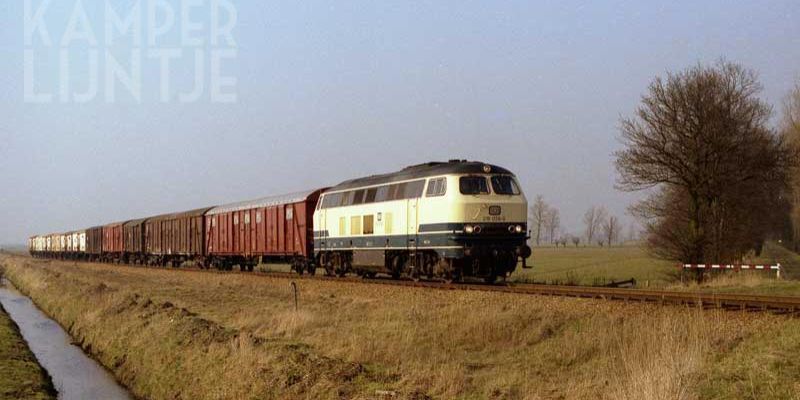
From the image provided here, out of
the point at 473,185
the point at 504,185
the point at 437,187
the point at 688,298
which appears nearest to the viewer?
the point at 688,298

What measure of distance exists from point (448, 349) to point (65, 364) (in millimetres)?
13558

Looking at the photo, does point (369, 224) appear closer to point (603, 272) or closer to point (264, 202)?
point (264, 202)

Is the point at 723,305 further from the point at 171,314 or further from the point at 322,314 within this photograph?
the point at 171,314

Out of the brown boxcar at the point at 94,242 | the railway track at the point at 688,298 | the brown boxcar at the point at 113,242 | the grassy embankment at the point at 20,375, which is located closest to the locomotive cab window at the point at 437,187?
the railway track at the point at 688,298

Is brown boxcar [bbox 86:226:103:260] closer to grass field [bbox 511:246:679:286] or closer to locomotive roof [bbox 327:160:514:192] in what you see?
grass field [bbox 511:246:679:286]

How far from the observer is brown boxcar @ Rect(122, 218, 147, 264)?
6794 cm

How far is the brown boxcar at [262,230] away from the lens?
117ft

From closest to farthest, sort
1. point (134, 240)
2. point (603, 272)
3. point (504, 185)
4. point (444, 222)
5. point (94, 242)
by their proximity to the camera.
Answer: point (444, 222) → point (504, 185) → point (603, 272) → point (134, 240) → point (94, 242)

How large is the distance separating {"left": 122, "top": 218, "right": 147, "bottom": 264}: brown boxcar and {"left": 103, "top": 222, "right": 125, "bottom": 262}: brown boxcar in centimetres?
119

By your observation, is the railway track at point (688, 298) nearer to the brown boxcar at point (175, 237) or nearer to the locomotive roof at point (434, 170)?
the locomotive roof at point (434, 170)

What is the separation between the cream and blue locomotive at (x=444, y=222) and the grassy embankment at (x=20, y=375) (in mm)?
11901

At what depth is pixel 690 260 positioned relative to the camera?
37.6 m

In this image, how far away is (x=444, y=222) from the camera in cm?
2395

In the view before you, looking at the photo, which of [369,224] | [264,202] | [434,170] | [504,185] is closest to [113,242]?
[264,202]
